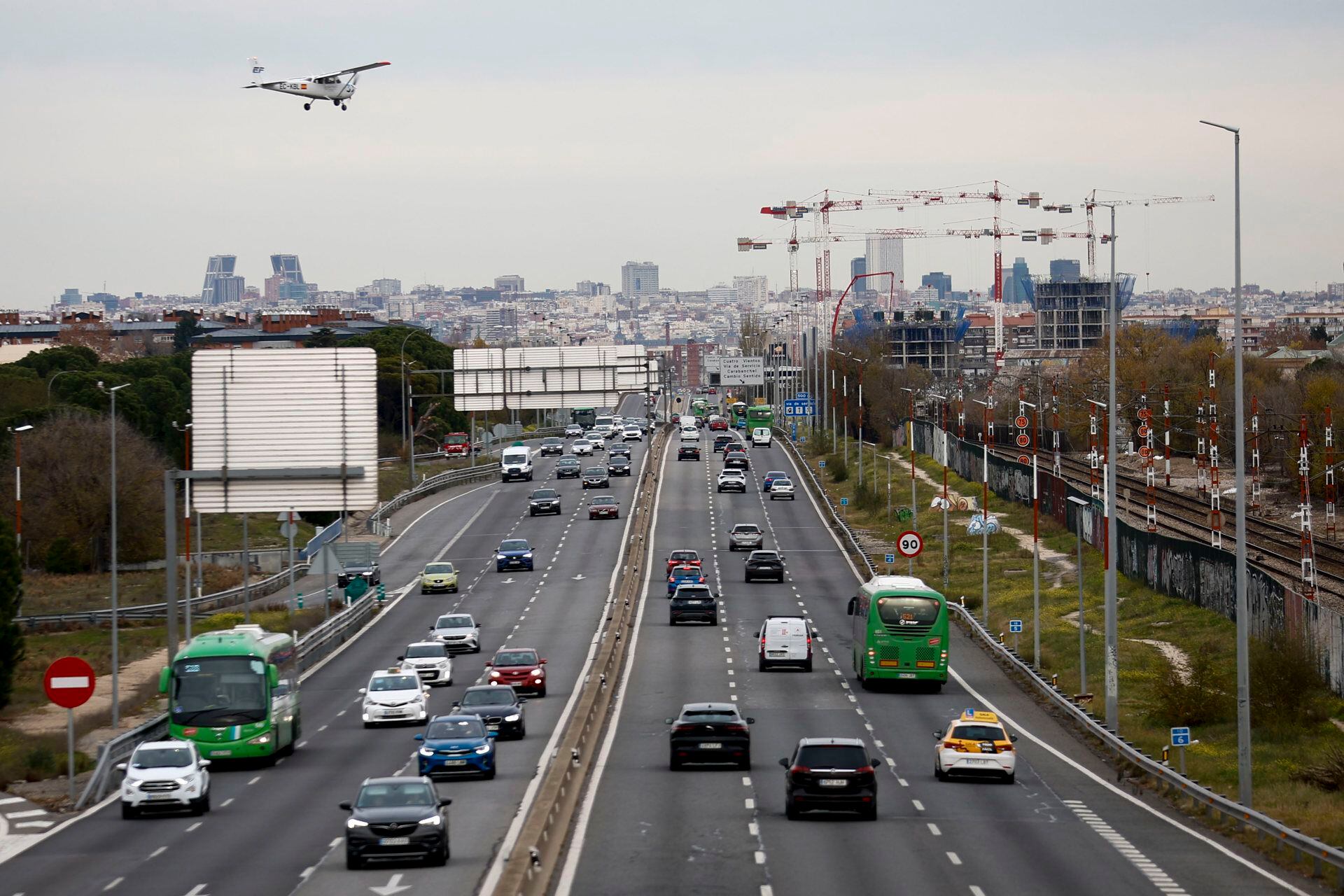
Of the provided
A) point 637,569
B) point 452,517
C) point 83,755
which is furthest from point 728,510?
point 83,755

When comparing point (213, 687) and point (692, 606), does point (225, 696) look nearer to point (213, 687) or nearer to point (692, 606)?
point (213, 687)

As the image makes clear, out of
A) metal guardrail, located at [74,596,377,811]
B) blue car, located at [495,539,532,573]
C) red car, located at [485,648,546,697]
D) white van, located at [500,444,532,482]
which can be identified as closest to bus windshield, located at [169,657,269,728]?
metal guardrail, located at [74,596,377,811]

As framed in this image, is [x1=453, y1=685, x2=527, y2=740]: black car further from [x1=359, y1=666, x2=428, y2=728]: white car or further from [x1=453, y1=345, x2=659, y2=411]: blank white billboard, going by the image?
[x1=453, y1=345, x2=659, y2=411]: blank white billboard

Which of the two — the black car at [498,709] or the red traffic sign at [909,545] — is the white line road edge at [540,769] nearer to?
the black car at [498,709]

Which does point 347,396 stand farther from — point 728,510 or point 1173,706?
point 728,510

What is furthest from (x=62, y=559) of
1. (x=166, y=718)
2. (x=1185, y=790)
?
(x=1185, y=790)
